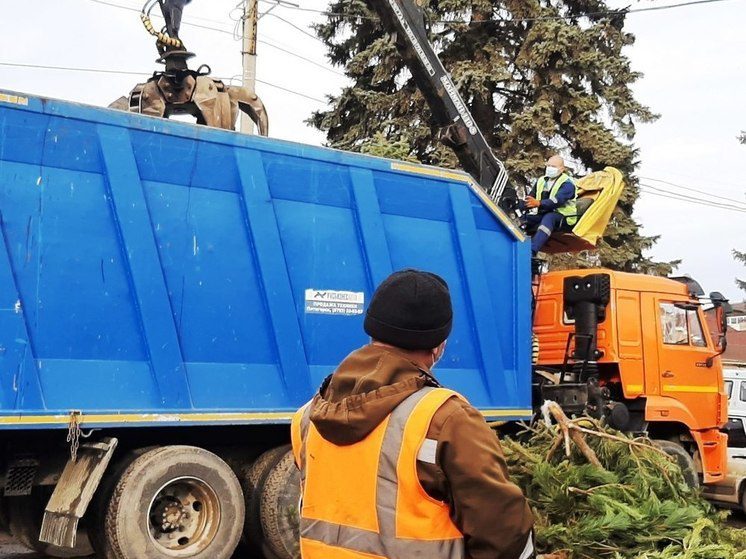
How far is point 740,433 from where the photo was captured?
33.2ft

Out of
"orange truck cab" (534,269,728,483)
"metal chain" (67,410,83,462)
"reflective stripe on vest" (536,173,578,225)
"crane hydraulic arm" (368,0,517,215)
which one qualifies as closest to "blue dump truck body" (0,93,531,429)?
"metal chain" (67,410,83,462)

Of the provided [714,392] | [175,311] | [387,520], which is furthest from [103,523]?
[714,392]

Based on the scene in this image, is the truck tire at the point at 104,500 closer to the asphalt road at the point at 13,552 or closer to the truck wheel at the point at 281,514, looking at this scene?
the truck wheel at the point at 281,514

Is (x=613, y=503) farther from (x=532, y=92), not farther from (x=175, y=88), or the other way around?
(x=532, y=92)

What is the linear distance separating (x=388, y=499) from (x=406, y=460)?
11 cm

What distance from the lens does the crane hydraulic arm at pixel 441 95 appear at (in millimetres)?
8852

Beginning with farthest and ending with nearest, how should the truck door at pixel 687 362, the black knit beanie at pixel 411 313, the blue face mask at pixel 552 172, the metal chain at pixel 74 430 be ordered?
the blue face mask at pixel 552 172, the truck door at pixel 687 362, the metal chain at pixel 74 430, the black knit beanie at pixel 411 313

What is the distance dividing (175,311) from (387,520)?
376cm

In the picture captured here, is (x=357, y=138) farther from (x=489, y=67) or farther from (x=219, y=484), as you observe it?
(x=219, y=484)

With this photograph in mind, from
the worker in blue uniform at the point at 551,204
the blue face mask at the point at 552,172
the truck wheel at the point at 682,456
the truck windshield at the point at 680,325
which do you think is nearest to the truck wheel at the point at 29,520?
the worker in blue uniform at the point at 551,204

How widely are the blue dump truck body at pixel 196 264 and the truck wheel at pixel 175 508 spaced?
28 centimetres

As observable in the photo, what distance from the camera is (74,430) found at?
16.3 ft

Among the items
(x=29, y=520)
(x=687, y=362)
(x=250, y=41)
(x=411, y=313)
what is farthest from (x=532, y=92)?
(x=411, y=313)

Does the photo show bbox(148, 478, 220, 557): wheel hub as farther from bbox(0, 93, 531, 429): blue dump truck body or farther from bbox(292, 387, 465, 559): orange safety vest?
bbox(292, 387, 465, 559): orange safety vest
